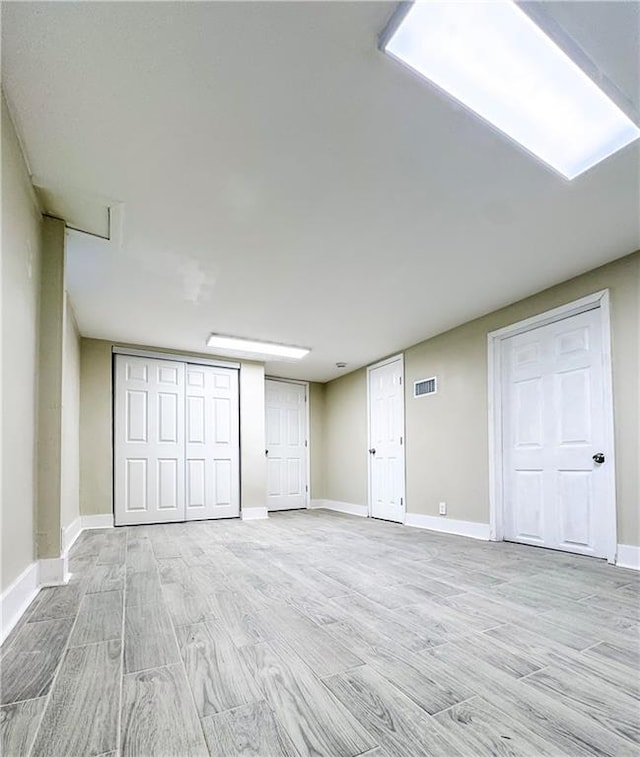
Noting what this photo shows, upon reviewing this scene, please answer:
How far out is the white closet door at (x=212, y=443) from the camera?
18.5 feet

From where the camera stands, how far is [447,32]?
1493mm

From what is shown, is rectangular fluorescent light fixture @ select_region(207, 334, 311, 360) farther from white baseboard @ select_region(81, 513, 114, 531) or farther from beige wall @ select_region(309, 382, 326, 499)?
white baseboard @ select_region(81, 513, 114, 531)

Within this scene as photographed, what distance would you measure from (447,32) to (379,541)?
3837 mm

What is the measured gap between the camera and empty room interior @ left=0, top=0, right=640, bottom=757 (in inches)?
54.2

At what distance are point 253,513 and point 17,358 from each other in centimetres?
439

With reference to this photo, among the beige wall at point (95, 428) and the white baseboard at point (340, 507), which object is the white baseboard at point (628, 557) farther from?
the beige wall at point (95, 428)

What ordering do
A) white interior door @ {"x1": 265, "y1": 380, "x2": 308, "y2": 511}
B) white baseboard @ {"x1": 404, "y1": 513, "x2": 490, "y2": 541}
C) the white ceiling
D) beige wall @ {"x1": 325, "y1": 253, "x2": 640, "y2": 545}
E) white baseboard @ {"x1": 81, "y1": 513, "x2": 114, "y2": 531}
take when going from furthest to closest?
white interior door @ {"x1": 265, "y1": 380, "x2": 308, "y2": 511} < white baseboard @ {"x1": 81, "y1": 513, "x2": 114, "y2": 531} < white baseboard @ {"x1": 404, "y1": 513, "x2": 490, "y2": 541} < beige wall @ {"x1": 325, "y1": 253, "x2": 640, "y2": 545} < the white ceiling

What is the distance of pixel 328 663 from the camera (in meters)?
1.58

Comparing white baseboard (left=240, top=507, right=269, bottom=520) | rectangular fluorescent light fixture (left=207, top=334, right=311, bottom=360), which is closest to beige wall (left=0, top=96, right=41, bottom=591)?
rectangular fluorescent light fixture (left=207, top=334, right=311, bottom=360)

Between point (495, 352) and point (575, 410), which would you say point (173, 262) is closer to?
point (495, 352)

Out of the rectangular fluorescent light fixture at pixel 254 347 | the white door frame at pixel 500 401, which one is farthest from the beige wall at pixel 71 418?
the white door frame at pixel 500 401

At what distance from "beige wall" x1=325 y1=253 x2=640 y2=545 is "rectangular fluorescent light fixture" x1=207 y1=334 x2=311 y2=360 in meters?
1.40

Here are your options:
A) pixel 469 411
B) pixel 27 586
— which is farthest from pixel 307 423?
pixel 27 586

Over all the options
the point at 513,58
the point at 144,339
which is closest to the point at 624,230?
the point at 513,58
